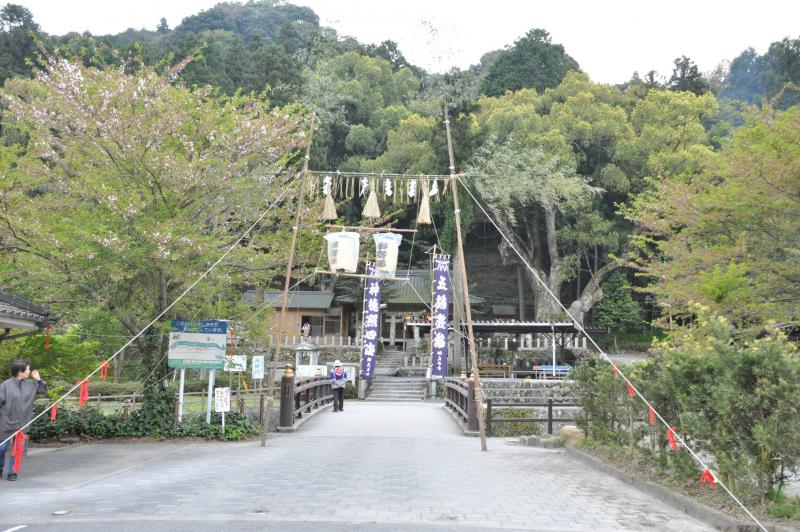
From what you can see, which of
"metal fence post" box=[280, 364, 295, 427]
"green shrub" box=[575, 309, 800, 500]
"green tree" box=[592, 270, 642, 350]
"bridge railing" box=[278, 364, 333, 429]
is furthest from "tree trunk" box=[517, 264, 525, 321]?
"green shrub" box=[575, 309, 800, 500]

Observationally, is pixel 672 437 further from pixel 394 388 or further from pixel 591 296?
pixel 591 296

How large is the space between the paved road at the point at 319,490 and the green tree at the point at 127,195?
9.98 feet

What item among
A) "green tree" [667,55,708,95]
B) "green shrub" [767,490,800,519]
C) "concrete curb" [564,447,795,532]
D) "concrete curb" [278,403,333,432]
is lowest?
"concrete curb" [278,403,333,432]

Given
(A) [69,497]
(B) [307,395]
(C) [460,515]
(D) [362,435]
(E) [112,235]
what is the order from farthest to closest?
(B) [307,395] < (D) [362,435] < (E) [112,235] < (A) [69,497] < (C) [460,515]

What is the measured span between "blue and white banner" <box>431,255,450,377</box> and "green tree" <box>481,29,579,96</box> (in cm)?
2442

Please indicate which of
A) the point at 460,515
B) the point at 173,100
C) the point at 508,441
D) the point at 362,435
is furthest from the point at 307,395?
the point at 460,515

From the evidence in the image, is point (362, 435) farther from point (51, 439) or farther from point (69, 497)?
point (69, 497)

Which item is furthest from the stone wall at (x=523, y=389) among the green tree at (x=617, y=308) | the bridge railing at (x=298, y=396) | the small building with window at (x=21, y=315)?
the green tree at (x=617, y=308)

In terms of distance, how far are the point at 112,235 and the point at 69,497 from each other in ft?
17.0

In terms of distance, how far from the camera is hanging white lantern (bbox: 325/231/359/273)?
14.6 metres

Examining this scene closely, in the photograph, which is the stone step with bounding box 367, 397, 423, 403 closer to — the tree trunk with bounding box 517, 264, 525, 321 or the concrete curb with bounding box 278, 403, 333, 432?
the concrete curb with bounding box 278, 403, 333, 432

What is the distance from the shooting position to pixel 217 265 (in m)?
12.6

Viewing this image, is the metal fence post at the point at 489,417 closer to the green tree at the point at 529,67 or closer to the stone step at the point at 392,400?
the stone step at the point at 392,400

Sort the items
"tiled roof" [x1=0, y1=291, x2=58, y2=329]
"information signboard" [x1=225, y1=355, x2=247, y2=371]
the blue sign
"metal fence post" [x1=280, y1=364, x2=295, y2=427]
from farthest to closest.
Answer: "metal fence post" [x1=280, y1=364, x2=295, y2=427], "information signboard" [x1=225, y1=355, x2=247, y2=371], the blue sign, "tiled roof" [x1=0, y1=291, x2=58, y2=329]
